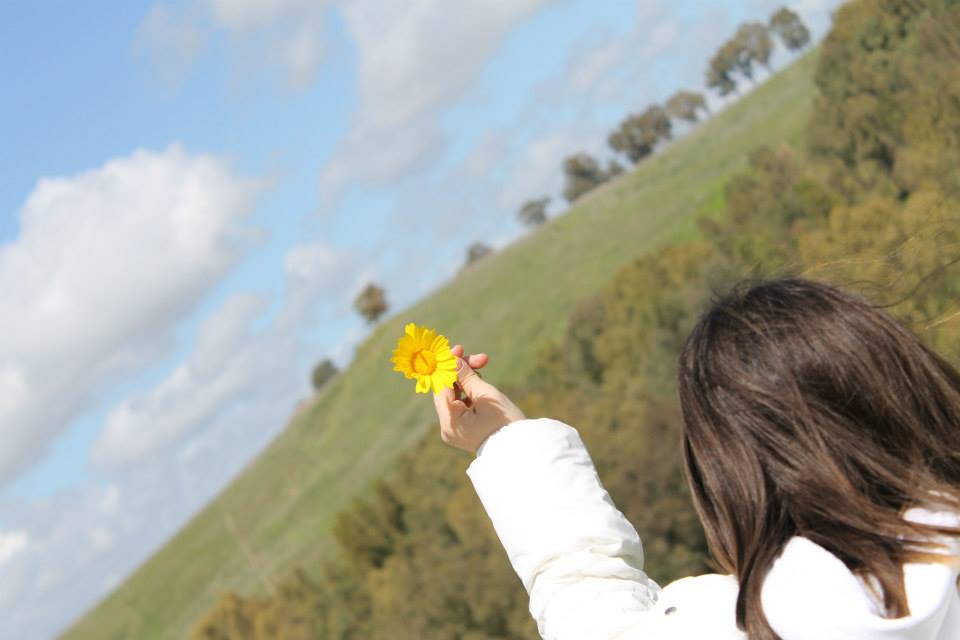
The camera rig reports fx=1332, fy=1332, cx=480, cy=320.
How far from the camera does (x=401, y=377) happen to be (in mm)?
59250

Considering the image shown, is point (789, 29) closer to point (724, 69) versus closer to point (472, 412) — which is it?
point (724, 69)

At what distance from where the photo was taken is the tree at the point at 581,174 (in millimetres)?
104062

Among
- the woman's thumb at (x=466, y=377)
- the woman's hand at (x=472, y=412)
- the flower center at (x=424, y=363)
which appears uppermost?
the flower center at (x=424, y=363)

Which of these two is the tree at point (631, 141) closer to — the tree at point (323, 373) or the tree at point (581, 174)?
the tree at point (581, 174)

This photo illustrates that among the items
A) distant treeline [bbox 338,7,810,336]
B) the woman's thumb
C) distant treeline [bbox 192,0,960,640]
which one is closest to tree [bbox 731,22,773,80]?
distant treeline [bbox 338,7,810,336]

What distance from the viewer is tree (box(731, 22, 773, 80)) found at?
93.4 metres

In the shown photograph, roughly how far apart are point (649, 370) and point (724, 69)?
71197 mm

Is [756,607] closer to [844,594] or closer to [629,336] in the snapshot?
[844,594]

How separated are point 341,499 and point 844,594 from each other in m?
61.3

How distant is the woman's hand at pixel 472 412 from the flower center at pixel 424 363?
0.04m

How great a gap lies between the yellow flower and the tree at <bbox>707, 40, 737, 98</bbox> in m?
94.3

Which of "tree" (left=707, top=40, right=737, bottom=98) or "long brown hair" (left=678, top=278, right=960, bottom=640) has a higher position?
"tree" (left=707, top=40, right=737, bottom=98)

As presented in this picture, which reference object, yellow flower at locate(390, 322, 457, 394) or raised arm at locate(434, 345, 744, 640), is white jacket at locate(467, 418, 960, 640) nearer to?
raised arm at locate(434, 345, 744, 640)

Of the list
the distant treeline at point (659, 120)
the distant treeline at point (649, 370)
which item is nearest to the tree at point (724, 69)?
the distant treeline at point (659, 120)
